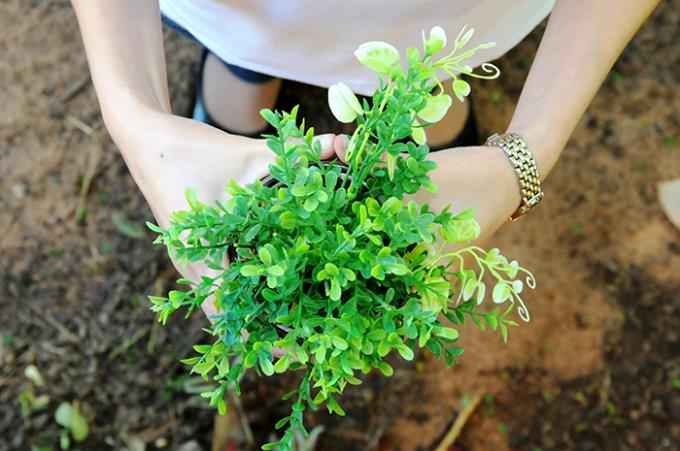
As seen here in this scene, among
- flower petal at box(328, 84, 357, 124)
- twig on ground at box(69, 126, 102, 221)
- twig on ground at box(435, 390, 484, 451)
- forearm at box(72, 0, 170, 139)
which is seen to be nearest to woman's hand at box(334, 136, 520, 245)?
flower petal at box(328, 84, 357, 124)

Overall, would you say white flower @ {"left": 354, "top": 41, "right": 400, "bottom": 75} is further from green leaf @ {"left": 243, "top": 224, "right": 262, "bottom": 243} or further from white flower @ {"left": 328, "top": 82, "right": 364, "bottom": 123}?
green leaf @ {"left": 243, "top": 224, "right": 262, "bottom": 243}

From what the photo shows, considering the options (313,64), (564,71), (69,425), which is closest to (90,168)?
(69,425)

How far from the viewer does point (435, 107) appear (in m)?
0.72

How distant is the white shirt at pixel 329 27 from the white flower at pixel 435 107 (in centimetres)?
51

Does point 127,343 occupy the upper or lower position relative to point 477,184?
lower

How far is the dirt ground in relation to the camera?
1647mm

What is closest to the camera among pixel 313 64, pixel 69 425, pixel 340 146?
pixel 340 146

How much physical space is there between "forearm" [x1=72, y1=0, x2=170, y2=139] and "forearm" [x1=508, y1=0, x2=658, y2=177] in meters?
0.55

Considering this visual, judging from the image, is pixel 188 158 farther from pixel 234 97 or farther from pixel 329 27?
pixel 234 97

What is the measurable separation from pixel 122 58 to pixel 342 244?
52 centimetres

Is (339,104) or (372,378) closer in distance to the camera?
(339,104)

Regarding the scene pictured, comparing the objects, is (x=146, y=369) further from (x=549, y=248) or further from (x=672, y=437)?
(x=672, y=437)

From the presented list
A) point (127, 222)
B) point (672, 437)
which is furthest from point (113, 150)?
point (672, 437)

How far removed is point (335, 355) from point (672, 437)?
133 centimetres
